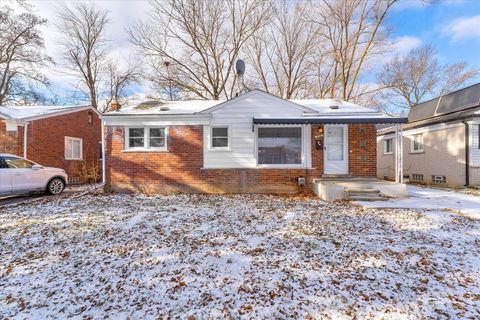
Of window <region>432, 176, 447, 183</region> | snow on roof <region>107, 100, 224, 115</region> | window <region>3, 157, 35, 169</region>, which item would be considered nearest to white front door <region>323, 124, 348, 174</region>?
snow on roof <region>107, 100, 224, 115</region>

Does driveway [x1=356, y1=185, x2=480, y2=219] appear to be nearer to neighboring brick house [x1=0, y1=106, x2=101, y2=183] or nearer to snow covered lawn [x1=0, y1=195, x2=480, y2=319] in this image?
snow covered lawn [x1=0, y1=195, x2=480, y2=319]

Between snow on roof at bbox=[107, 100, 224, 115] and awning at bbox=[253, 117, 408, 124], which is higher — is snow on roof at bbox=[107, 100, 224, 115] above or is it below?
above

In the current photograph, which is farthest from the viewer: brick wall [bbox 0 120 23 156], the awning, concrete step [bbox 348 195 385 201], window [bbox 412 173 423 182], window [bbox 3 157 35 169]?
window [bbox 412 173 423 182]

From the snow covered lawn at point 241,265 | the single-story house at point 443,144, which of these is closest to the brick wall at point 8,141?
the snow covered lawn at point 241,265

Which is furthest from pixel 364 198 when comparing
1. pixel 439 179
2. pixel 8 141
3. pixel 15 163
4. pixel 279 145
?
pixel 8 141

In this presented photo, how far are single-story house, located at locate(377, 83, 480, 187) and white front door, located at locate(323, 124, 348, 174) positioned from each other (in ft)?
21.6

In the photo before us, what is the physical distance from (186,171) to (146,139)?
2.11 metres

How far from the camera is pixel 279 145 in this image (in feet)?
30.4

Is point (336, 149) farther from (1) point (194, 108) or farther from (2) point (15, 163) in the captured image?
(2) point (15, 163)

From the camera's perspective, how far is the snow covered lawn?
2539 millimetres

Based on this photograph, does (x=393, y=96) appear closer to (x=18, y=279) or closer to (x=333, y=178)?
(x=333, y=178)

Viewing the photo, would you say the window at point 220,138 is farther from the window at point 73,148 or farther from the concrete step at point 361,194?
the window at point 73,148

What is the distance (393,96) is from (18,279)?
99.1 ft

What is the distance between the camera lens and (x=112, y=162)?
30.8 feet
